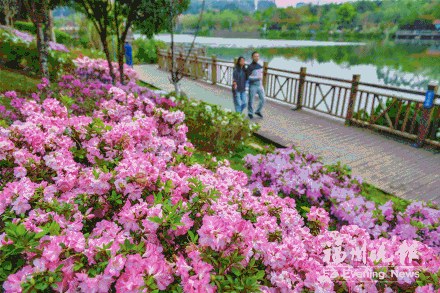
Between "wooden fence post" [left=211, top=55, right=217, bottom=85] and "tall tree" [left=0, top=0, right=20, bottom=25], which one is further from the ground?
"tall tree" [left=0, top=0, right=20, bottom=25]

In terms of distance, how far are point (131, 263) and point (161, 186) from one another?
2.09 ft

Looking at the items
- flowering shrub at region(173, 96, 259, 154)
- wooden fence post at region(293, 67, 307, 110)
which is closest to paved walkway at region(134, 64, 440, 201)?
wooden fence post at region(293, 67, 307, 110)

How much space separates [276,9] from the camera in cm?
8819

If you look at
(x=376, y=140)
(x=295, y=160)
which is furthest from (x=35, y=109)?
(x=376, y=140)

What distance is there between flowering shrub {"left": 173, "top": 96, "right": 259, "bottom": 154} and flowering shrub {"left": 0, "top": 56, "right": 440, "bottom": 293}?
3.00 m

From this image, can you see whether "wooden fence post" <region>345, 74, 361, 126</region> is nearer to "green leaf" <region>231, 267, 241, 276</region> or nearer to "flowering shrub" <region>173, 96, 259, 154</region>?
"flowering shrub" <region>173, 96, 259, 154</region>

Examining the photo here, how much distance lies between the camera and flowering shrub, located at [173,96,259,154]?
18.5 ft

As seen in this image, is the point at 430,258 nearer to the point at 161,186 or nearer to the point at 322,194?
the point at 322,194

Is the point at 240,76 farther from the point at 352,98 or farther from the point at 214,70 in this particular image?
the point at 214,70

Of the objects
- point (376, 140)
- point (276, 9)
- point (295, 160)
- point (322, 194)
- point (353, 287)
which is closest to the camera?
point (353, 287)

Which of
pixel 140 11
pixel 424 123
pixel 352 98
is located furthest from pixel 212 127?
pixel 424 123

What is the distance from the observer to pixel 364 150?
620cm

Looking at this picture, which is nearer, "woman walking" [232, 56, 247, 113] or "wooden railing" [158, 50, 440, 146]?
"wooden railing" [158, 50, 440, 146]

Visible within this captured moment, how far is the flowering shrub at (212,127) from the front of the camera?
563 cm
